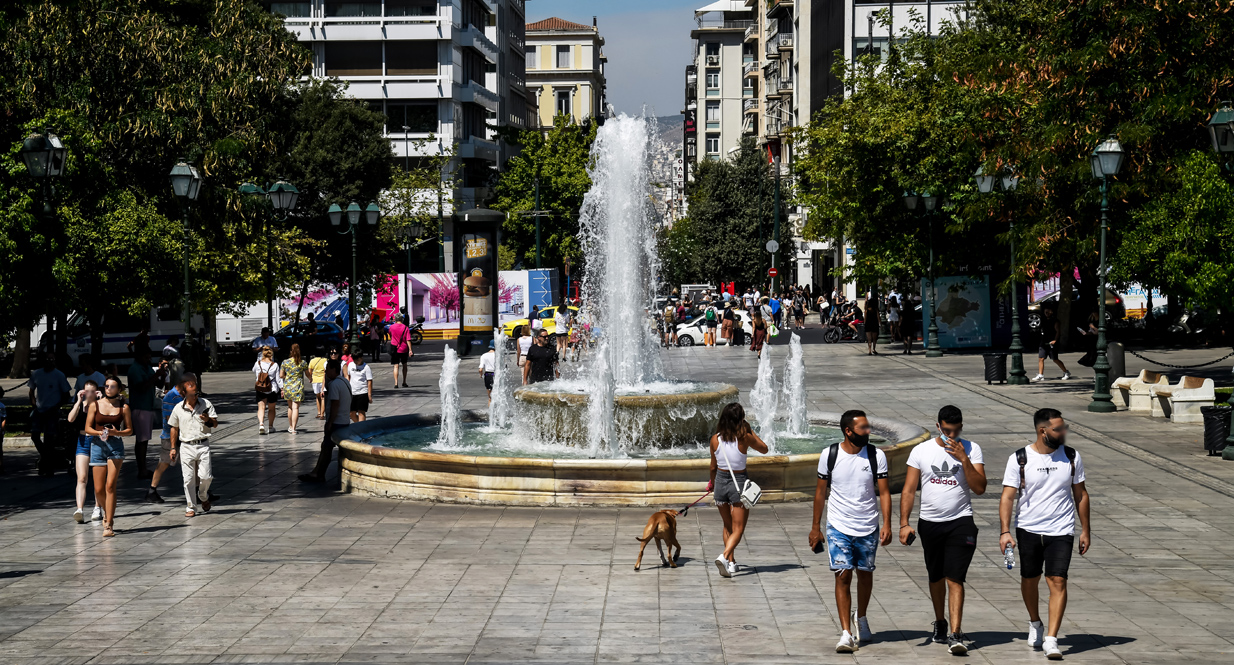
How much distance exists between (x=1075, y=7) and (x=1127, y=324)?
60.5ft

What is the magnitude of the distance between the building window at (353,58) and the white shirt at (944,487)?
62.3 metres

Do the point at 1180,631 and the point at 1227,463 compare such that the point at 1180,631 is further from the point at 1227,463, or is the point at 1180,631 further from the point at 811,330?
the point at 811,330

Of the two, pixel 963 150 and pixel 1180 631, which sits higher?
pixel 963 150

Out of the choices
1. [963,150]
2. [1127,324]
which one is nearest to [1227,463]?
[963,150]

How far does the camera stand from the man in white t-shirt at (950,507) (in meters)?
7.66

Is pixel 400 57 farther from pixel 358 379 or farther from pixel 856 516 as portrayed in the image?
pixel 856 516

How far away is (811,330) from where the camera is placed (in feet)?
170

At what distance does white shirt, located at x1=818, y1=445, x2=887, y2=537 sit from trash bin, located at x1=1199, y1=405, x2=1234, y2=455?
400 inches

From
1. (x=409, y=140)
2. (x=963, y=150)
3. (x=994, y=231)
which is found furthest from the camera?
(x=409, y=140)

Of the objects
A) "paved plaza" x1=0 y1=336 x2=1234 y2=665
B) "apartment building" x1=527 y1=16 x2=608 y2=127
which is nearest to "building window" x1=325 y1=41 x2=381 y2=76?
"paved plaza" x1=0 y1=336 x2=1234 y2=665

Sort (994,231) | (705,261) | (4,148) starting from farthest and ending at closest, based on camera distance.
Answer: (705,261) < (994,231) < (4,148)

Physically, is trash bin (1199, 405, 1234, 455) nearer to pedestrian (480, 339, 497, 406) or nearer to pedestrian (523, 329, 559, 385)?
pedestrian (523, 329, 559, 385)

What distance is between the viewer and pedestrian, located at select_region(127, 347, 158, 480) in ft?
50.7

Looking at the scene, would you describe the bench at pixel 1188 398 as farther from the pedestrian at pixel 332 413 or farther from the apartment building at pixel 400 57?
the apartment building at pixel 400 57
